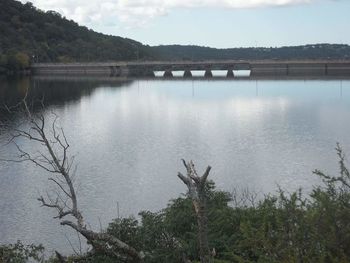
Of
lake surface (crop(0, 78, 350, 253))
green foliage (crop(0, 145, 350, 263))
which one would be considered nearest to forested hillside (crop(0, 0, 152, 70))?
lake surface (crop(0, 78, 350, 253))

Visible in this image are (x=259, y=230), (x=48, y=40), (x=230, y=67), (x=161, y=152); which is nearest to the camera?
(x=259, y=230)

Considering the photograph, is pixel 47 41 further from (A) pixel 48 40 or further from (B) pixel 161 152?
(B) pixel 161 152

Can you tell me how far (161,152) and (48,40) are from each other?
133444 millimetres

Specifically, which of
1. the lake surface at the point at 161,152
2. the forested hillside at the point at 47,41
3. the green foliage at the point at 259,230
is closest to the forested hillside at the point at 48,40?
the forested hillside at the point at 47,41

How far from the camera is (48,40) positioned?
156 meters

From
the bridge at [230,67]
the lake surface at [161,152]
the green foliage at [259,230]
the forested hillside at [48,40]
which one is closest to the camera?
the green foliage at [259,230]

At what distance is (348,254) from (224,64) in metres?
114

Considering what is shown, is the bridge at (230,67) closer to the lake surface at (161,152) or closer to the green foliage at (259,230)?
the lake surface at (161,152)

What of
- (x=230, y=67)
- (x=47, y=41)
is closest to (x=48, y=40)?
(x=47, y=41)

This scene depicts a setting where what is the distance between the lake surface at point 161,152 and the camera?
1967 centimetres

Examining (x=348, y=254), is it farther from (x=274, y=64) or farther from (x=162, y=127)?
(x=274, y=64)

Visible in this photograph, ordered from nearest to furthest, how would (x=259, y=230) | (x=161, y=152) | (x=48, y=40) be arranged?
(x=259, y=230) → (x=161, y=152) → (x=48, y=40)

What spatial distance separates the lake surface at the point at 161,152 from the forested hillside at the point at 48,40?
78877 millimetres

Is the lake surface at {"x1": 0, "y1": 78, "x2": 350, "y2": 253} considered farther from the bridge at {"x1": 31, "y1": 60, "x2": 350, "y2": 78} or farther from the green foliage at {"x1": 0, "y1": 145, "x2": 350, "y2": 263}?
the bridge at {"x1": 31, "y1": 60, "x2": 350, "y2": 78}
